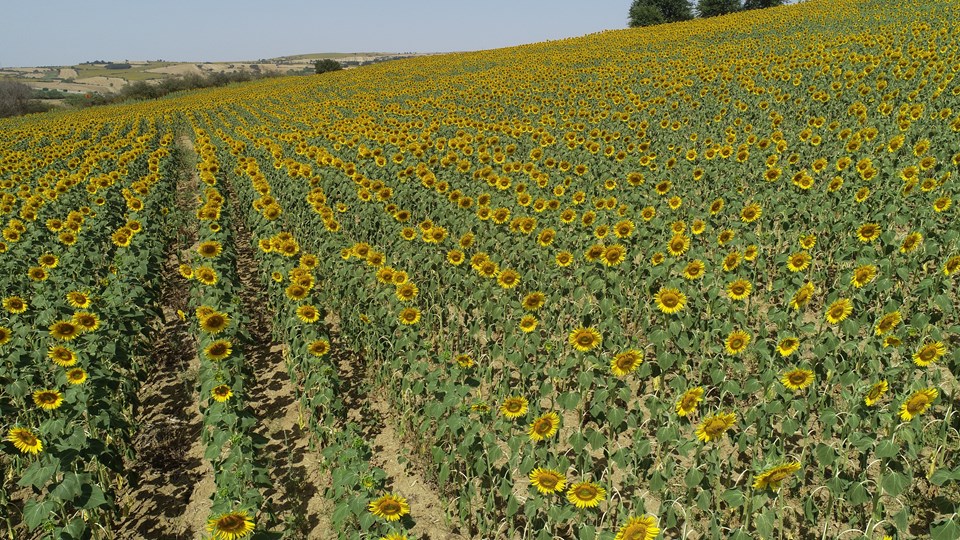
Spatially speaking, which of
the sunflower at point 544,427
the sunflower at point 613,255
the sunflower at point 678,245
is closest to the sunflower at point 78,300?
the sunflower at point 544,427

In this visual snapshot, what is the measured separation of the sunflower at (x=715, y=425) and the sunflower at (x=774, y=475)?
40 cm

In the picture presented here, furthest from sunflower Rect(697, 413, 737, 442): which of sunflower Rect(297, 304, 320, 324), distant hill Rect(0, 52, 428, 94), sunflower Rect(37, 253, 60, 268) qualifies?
distant hill Rect(0, 52, 428, 94)

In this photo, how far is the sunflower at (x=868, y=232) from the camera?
19.4 feet

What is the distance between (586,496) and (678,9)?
74.0 m

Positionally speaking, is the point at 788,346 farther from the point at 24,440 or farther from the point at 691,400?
the point at 24,440

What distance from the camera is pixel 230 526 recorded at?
3.19m

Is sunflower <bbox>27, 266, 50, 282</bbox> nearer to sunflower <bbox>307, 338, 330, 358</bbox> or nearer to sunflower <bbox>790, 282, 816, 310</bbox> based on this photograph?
sunflower <bbox>307, 338, 330, 358</bbox>

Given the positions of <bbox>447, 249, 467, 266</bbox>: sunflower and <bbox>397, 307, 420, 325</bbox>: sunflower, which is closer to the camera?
<bbox>397, 307, 420, 325</bbox>: sunflower

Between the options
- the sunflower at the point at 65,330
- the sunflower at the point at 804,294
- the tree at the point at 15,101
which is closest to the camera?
the sunflower at the point at 804,294

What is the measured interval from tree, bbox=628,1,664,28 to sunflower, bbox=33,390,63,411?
6910cm

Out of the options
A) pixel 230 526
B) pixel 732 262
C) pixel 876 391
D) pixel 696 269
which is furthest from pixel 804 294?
pixel 230 526

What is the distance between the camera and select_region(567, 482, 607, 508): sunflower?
3152 millimetres

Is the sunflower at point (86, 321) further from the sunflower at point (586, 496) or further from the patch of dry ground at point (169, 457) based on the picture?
the sunflower at point (586, 496)

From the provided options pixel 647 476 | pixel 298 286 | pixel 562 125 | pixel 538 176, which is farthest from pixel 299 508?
pixel 562 125
